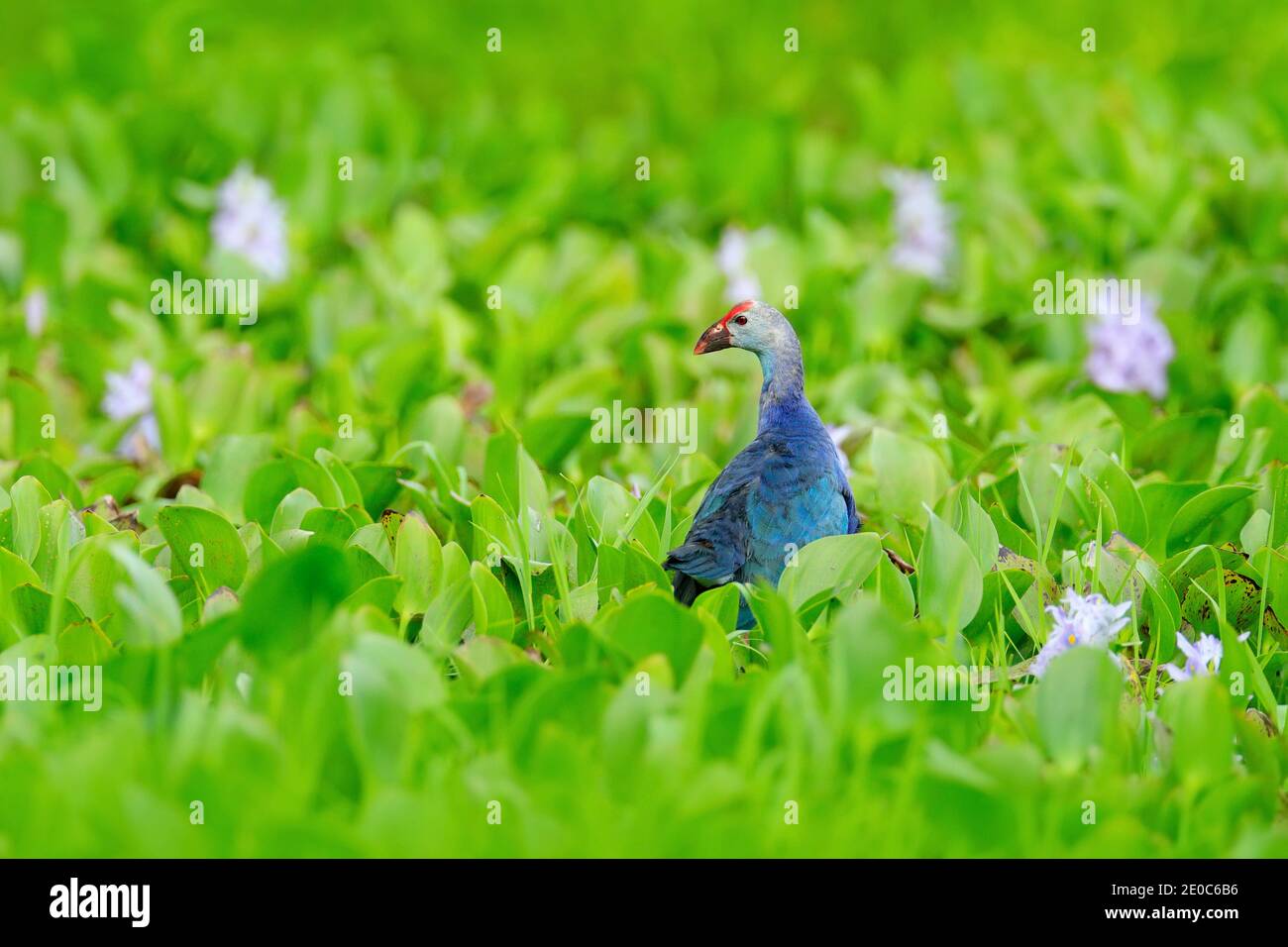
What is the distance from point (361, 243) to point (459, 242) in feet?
1.26

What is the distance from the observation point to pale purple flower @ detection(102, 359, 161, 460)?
172 inches

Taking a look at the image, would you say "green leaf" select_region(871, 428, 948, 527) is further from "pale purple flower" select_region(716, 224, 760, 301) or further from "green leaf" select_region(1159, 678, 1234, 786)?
"pale purple flower" select_region(716, 224, 760, 301)

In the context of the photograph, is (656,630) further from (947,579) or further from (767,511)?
(947,579)

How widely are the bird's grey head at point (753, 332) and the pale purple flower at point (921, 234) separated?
81.4 inches

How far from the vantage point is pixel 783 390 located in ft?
11.4

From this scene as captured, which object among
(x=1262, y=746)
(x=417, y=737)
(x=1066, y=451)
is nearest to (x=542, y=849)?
(x=417, y=737)

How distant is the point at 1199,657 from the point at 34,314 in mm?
3704

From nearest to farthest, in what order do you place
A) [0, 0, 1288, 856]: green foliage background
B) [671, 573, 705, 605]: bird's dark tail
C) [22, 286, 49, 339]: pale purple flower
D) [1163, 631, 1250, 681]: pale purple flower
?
1. [0, 0, 1288, 856]: green foliage background
2. [1163, 631, 1250, 681]: pale purple flower
3. [671, 573, 705, 605]: bird's dark tail
4. [22, 286, 49, 339]: pale purple flower

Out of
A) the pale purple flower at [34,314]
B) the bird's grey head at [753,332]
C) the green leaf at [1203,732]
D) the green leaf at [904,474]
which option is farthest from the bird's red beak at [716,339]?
the pale purple flower at [34,314]

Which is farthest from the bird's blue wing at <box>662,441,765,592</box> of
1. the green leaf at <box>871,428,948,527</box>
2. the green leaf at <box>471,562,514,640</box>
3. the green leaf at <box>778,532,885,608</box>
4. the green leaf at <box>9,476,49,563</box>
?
the green leaf at <box>9,476,49,563</box>

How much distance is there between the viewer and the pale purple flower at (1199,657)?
2.88 metres

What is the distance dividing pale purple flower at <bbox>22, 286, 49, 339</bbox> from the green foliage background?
3.1 inches

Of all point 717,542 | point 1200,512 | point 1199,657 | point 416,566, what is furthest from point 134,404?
point 1199,657

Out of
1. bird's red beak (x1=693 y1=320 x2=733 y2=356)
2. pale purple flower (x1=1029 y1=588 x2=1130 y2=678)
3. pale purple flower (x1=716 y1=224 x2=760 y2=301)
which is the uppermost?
pale purple flower (x1=716 y1=224 x2=760 y2=301)
